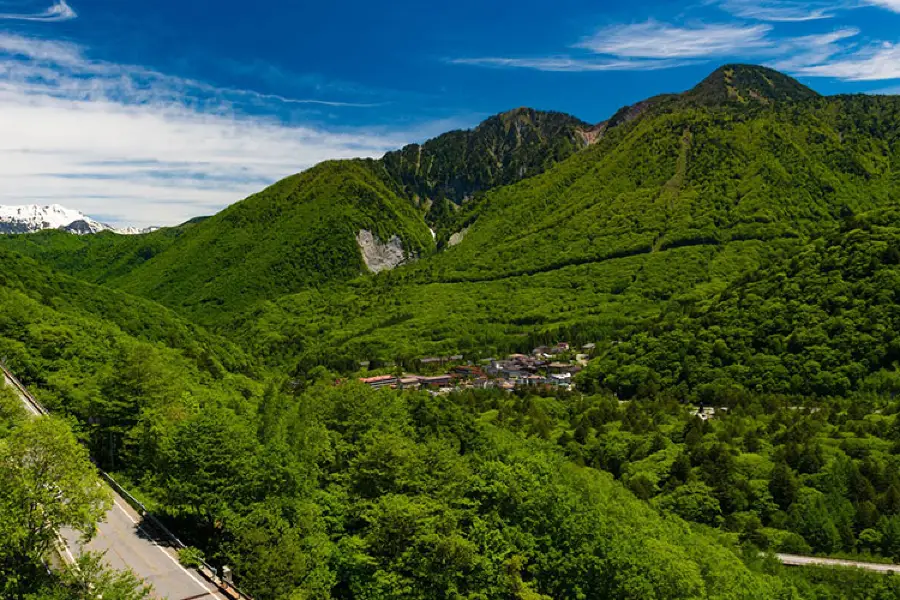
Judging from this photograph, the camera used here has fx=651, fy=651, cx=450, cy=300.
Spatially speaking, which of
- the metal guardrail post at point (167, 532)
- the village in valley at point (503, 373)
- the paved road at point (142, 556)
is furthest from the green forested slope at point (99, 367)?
the village in valley at point (503, 373)

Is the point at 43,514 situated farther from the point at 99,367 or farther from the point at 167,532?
the point at 99,367

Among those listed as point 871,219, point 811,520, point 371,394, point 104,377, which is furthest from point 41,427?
point 871,219

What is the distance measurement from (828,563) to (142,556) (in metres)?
55.8

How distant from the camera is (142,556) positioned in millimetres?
33375

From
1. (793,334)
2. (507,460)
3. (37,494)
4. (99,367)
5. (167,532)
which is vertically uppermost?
(99,367)

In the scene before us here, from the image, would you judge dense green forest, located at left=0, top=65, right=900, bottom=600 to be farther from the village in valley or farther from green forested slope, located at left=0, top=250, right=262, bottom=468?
the village in valley

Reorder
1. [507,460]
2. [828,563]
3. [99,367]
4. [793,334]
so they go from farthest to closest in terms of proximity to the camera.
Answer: [793,334] → [99,367] → [828,563] → [507,460]

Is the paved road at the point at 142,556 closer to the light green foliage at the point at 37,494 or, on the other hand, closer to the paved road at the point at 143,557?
the paved road at the point at 143,557

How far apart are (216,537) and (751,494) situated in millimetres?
56806

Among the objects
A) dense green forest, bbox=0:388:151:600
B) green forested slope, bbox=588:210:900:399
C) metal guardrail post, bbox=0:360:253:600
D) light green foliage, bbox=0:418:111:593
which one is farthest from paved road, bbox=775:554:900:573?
green forested slope, bbox=588:210:900:399

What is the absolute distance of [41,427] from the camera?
2595cm

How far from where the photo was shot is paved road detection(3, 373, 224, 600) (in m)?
30.6

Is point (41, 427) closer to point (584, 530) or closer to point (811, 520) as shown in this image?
point (584, 530)

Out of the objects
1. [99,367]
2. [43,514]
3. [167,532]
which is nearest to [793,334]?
[99,367]
